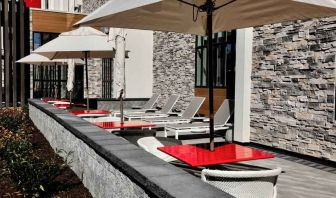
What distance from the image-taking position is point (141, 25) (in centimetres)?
529

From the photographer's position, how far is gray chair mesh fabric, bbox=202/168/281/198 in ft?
10.1

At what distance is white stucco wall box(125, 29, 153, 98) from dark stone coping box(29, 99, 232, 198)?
11908mm

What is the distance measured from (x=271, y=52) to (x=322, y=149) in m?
2.58

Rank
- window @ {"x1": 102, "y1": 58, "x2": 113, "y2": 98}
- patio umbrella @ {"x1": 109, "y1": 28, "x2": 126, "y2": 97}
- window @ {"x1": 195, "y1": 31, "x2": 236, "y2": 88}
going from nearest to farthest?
patio umbrella @ {"x1": 109, "y1": 28, "x2": 126, "y2": 97}
window @ {"x1": 195, "y1": 31, "x2": 236, "y2": 88}
window @ {"x1": 102, "y1": 58, "x2": 113, "y2": 98}

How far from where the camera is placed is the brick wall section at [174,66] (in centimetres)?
1330

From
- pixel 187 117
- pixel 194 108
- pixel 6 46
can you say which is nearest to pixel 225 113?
pixel 194 108

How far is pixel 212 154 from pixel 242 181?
1336 mm

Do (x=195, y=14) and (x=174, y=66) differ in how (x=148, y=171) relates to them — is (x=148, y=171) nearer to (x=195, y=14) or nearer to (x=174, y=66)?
(x=195, y=14)

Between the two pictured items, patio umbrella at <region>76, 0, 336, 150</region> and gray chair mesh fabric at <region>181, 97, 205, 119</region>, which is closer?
patio umbrella at <region>76, 0, 336, 150</region>

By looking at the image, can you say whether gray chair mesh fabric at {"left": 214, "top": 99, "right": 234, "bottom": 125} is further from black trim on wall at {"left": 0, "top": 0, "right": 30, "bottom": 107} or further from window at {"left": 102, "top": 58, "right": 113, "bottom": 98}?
black trim on wall at {"left": 0, "top": 0, "right": 30, "bottom": 107}

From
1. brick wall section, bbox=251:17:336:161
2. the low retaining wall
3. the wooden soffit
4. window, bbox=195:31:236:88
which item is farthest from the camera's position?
the wooden soffit

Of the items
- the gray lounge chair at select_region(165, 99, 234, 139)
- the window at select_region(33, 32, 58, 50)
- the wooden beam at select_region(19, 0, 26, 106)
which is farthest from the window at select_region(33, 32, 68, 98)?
the gray lounge chair at select_region(165, 99, 234, 139)

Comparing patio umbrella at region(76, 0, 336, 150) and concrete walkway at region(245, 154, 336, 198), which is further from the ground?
patio umbrella at region(76, 0, 336, 150)

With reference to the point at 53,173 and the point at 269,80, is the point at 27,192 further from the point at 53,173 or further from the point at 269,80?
the point at 269,80
